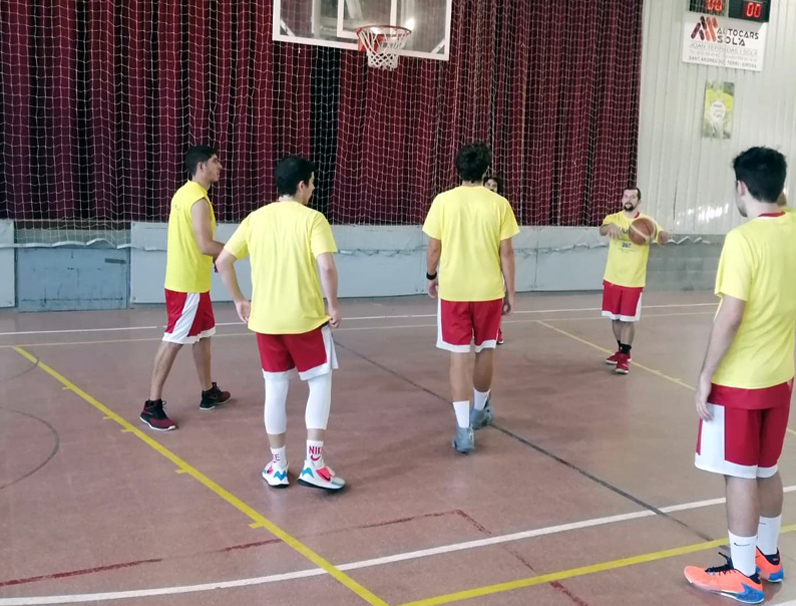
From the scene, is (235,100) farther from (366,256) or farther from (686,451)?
(686,451)

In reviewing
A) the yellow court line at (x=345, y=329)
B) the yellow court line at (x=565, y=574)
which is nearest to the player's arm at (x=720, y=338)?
the yellow court line at (x=565, y=574)

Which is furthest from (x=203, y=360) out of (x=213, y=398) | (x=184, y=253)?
(x=184, y=253)

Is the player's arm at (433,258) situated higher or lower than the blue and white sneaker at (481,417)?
higher

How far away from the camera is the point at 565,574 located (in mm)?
3619

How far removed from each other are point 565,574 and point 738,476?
871 mm

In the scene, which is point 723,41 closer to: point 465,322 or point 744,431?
point 465,322

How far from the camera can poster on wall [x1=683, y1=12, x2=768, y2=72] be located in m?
13.5

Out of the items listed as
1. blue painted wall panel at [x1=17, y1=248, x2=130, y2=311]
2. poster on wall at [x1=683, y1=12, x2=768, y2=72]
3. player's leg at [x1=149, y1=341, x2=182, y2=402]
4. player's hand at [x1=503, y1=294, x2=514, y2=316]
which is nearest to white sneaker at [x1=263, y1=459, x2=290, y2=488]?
player's leg at [x1=149, y1=341, x2=182, y2=402]

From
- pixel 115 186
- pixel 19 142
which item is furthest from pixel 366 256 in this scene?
pixel 19 142

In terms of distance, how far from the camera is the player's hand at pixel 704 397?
328cm

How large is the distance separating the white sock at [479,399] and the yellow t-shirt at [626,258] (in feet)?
8.05

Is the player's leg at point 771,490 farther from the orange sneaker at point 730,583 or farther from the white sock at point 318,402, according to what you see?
A: the white sock at point 318,402

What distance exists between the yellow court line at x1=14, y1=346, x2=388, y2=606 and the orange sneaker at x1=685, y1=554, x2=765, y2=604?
1381 millimetres

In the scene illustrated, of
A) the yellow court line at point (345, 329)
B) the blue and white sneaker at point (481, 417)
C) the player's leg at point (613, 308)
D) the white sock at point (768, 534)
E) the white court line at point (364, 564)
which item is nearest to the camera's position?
the white court line at point (364, 564)
